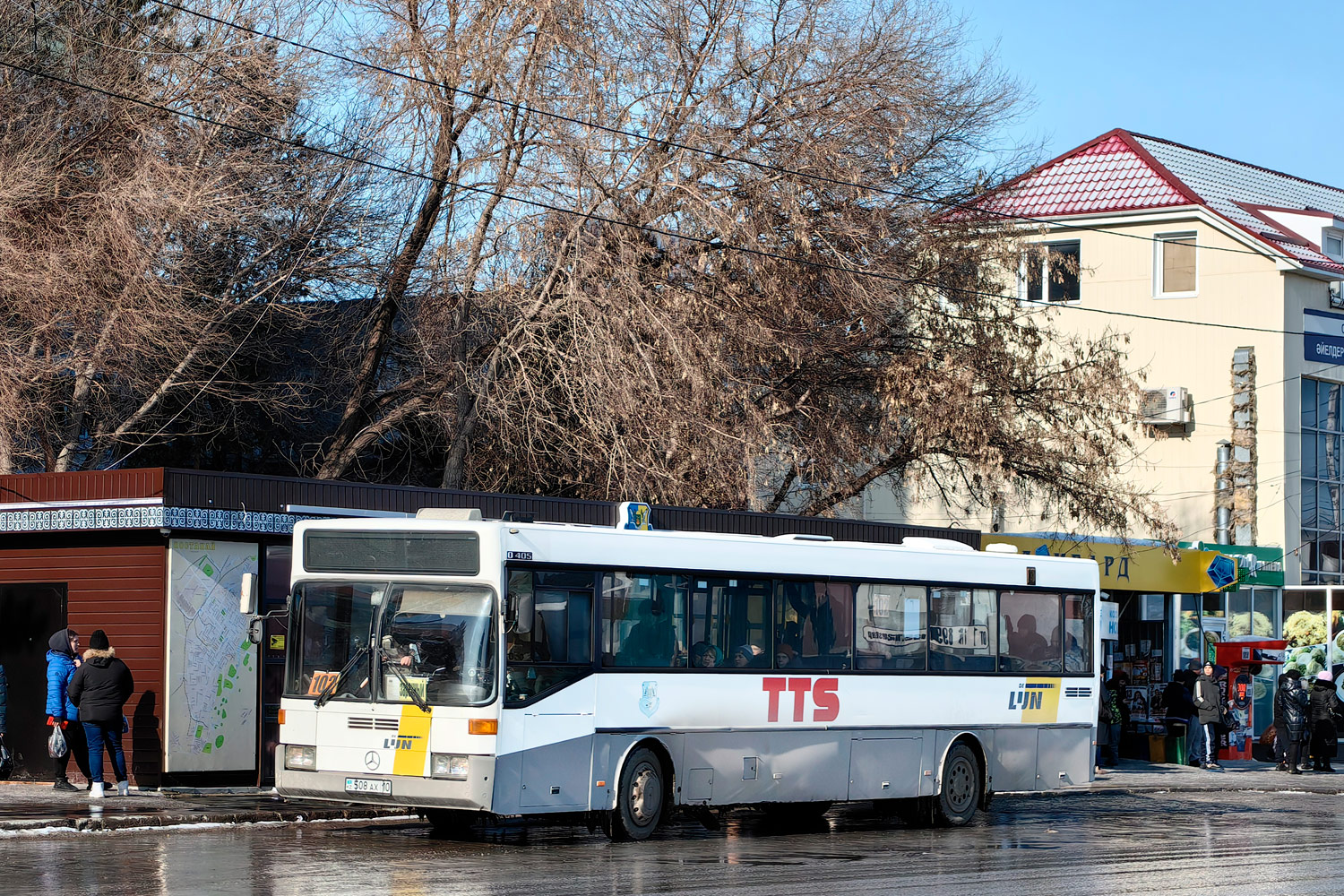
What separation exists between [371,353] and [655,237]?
16.9 feet

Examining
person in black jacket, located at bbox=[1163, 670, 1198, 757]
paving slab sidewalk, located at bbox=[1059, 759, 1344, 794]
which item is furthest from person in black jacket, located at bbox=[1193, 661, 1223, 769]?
paving slab sidewalk, located at bbox=[1059, 759, 1344, 794]

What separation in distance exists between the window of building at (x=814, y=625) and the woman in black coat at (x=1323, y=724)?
635 inches

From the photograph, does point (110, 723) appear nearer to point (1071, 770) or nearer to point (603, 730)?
point (603, 730)

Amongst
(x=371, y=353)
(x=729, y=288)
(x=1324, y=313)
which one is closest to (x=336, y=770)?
(x=729, y=288)

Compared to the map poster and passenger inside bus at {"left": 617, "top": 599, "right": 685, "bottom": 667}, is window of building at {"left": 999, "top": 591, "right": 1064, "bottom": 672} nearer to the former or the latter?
passenger inside bus at {"left": 617, "top": 599, "right": 685, "bottom": 667}

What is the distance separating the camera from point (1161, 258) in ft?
145

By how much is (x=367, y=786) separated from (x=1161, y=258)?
114 ft

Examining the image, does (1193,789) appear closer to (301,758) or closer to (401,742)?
(401,742)

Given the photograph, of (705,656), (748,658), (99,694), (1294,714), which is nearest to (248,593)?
(99,694)

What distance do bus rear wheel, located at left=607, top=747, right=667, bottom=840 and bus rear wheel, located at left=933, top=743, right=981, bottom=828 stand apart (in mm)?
3735

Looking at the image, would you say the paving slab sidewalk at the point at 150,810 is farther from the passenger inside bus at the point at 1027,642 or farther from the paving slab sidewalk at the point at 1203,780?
the paving slab sidewalk at the point at 1203,780

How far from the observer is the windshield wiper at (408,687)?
13773mm

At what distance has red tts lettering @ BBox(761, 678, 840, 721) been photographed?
626 inches

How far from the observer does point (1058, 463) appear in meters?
28.5
